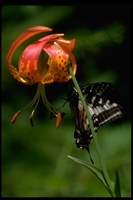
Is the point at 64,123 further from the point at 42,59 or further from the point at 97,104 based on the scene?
the point at 42,59

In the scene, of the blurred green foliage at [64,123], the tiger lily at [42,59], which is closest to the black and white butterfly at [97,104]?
the tiger lily at [42,59]

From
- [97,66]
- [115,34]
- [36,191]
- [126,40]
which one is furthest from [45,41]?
[126,40]

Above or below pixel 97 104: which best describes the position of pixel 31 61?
above

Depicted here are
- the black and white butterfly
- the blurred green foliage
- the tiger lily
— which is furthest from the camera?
the blurred green foliage

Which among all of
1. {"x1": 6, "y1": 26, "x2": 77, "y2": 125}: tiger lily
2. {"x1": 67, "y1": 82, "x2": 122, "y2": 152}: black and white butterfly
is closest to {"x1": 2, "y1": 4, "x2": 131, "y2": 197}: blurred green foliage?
{"x1": 67, "y1": 82, "x2": 122, "y2": 152}: black and white butterfly

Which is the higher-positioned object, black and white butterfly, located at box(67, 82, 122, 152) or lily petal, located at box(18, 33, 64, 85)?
lily petal, located at box(18, 33, 64, 85)

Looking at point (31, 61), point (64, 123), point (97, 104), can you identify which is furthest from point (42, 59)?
point (64, 123)

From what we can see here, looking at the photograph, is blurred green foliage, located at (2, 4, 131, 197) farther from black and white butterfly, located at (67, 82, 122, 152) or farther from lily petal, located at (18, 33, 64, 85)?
lily petal, located at (18, 33, 64, 85)
